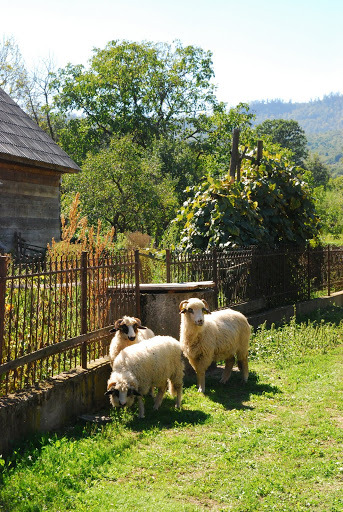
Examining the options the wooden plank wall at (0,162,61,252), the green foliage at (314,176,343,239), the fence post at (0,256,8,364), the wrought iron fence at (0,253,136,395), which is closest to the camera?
the fence post at (0,256,8,364)

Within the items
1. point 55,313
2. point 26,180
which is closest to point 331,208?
point 26,180

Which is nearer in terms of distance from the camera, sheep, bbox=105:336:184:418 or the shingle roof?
sheep, bbox=105:336:184:418

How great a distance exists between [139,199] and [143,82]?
752 inches

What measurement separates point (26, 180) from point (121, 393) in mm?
11087

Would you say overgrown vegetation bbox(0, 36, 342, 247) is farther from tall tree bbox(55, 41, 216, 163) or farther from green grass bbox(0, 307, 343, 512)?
green grass bbox(0, 307, 343, 512)

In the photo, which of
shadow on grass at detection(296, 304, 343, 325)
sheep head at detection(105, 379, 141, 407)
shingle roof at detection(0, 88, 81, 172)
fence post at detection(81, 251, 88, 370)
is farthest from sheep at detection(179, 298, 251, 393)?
shingle roof at detection(0, 88, 81, 172)

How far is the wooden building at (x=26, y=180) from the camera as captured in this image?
15.6 metres

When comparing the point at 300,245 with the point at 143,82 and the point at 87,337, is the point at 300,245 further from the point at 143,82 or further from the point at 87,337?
the point at 143,82

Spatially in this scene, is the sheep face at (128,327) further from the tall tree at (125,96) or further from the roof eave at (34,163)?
the tall tree at (125,96)

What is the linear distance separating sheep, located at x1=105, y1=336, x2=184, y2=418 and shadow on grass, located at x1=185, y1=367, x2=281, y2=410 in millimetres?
783

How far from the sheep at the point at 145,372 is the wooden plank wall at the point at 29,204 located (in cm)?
937

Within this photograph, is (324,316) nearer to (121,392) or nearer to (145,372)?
(145,372)

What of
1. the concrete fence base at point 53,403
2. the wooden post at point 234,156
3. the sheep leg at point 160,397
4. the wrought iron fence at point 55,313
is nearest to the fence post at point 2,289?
the wrought iron fence at point 55,313

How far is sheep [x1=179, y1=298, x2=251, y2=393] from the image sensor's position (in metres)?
8.38
